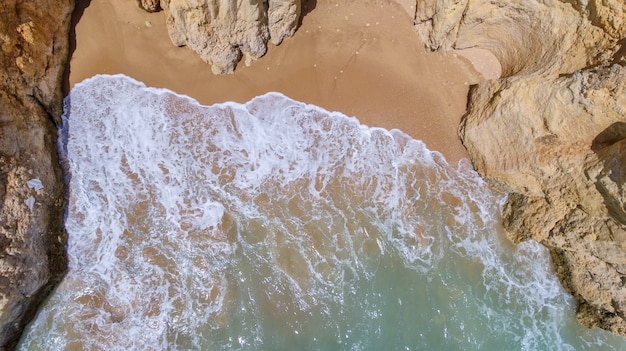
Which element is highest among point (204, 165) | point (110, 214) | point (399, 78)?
point (399, 78)

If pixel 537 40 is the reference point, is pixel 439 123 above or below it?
below

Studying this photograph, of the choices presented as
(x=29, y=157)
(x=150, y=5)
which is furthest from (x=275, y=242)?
(x=150, y=5)

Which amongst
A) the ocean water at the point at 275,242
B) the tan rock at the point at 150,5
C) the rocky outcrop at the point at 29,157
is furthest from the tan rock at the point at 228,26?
the rocky outcrop at the point at 29,157

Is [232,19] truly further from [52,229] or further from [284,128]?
[52,229]

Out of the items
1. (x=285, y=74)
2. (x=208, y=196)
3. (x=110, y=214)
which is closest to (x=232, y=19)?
(x=285, y=74)

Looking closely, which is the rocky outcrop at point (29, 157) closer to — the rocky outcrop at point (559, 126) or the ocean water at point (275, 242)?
the ocean water at point (275, 242)

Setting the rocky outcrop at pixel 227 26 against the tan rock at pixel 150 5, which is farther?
the tan rock at pixel 150 5

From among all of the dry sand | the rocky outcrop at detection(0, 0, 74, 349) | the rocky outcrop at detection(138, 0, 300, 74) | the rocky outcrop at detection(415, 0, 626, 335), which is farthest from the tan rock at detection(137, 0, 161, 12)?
the rocky outcrop at detection(415, 0, 626, 335)

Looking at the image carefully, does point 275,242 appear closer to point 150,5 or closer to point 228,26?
point 228,26
